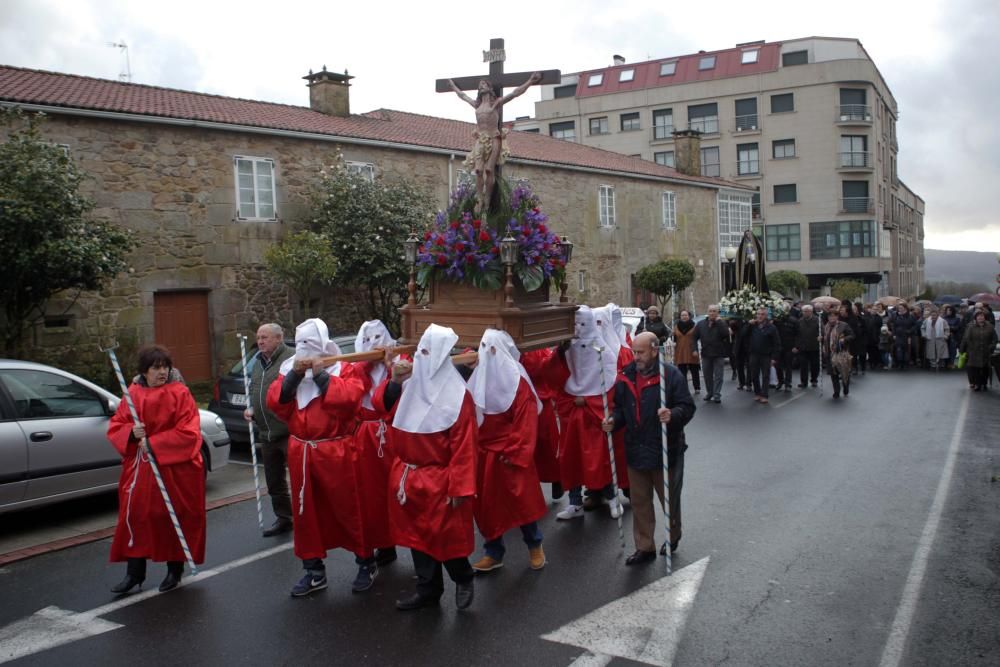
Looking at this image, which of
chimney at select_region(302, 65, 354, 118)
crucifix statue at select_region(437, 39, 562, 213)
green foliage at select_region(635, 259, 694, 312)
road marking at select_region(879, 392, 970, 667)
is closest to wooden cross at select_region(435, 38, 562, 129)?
crucifix statue at select_region(437, 39, 562, 213)

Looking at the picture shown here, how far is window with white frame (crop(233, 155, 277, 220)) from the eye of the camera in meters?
18.2

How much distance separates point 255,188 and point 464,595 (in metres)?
14.4

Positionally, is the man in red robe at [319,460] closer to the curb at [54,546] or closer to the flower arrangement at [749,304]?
the curb at [54,546]

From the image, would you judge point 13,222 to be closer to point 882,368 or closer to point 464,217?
point 464,217

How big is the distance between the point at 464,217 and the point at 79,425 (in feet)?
13.3

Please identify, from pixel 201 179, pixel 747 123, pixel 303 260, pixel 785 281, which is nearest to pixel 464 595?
pixel 303 260

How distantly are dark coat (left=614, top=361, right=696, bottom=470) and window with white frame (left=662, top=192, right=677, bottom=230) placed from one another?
27249 mm

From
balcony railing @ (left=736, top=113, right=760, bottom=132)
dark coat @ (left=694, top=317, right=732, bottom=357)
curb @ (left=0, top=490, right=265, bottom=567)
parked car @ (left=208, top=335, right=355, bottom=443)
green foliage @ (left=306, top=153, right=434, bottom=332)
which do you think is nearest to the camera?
curb @ (left=0, top=490, right=265, bottom=567)

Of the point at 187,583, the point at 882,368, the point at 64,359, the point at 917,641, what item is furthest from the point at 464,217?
the point at 882,368

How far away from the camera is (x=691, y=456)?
1063 cm

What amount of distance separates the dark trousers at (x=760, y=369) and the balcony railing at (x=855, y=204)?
42790 mm

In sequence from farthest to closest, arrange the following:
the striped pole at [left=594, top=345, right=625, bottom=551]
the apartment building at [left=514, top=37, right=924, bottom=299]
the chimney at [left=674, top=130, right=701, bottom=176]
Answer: the apartment building at [left=514, top=37, right=924, bottom=299]
the chimney at [left=674, top=130, right=701, bottom=176]
the striped pole at [left=594, top=345, right=625, bottom=551]

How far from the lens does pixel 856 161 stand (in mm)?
53969

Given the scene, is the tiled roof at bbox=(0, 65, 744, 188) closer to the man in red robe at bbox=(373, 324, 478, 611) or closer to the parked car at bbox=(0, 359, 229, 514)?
the parked car at bbox=(0, 359, 229, 514)
